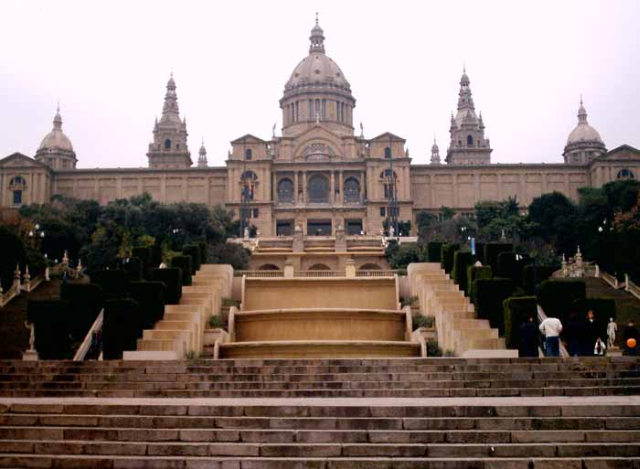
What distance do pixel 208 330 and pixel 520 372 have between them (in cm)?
1254

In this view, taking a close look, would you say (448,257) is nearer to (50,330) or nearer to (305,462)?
(50,330)

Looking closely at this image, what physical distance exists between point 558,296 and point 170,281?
Result: 40.4ft

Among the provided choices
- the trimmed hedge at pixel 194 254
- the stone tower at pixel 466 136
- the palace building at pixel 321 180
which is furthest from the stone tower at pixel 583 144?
the trimmed hedge at pixel 194 254

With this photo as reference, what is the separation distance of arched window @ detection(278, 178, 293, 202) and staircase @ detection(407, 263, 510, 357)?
6255cm

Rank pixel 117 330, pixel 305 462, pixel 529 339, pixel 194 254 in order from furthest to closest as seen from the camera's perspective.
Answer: pixel 194 254 → pixel 117 330 → pixel 529 339 → pixel 305 462

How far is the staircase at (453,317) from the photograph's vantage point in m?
25.1

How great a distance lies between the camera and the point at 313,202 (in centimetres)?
9675

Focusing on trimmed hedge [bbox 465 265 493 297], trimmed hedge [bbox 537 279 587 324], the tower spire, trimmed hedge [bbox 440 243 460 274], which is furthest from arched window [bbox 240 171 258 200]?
trimmed hedge [bbox 537 279 587 324]

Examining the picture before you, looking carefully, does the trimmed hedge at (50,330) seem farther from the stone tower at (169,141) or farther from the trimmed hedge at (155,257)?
the stone tower at (169,141)

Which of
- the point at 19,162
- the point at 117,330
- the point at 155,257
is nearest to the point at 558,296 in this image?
the point at 117,330

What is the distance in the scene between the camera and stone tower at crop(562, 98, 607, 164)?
111 m

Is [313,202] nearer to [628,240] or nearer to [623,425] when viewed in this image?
[628,240]

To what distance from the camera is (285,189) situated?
323 feet

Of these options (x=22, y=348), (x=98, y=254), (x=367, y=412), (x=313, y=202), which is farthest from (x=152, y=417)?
(x=313, y=202)
